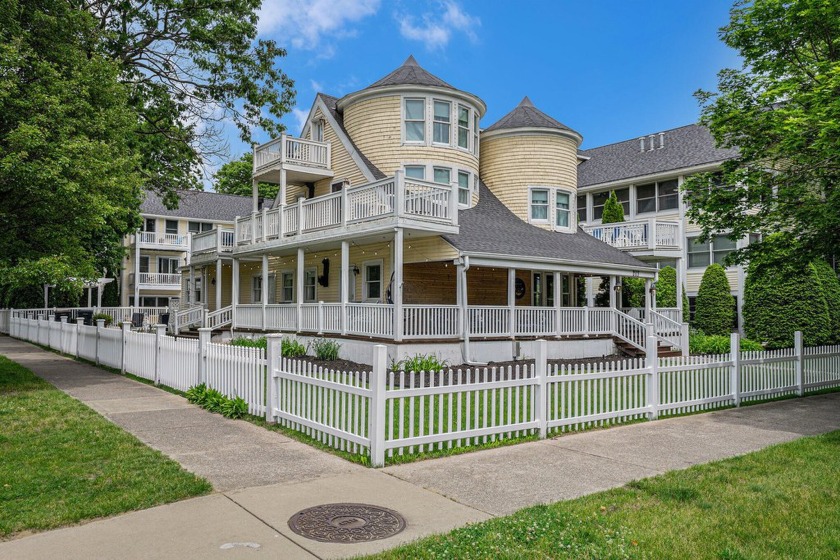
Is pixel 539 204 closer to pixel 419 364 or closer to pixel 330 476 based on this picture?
pixel 419 364

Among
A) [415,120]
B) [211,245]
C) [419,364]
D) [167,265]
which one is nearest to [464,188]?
→ [415,120]

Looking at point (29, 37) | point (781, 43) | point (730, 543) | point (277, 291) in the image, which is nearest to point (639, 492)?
point (730, 543)

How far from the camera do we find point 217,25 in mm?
20938

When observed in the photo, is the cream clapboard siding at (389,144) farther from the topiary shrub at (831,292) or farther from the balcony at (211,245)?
A: the topiary shrub at (831,292)

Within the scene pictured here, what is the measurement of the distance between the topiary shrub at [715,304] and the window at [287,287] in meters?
17.7

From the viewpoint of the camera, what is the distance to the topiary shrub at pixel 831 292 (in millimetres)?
23766

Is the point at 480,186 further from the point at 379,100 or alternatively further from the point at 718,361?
the point at 718,361

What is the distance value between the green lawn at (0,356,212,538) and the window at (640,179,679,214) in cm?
2777

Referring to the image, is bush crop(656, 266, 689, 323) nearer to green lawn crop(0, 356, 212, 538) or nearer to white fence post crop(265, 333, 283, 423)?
white fence post crop(265, 333, 283, 423)

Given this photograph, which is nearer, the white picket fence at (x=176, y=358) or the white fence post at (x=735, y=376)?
the white picket fence at (x=176, y=358)

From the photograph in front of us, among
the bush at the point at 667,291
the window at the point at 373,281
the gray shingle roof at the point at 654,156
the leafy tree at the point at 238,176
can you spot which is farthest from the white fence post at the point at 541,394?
the leafy tree at the point at 238,176

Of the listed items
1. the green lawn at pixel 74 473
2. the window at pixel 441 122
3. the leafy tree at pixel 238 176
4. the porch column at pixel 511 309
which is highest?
the leafy tree at pixel 238 176

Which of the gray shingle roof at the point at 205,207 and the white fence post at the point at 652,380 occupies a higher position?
the gray shingle roof at the point at 205,207

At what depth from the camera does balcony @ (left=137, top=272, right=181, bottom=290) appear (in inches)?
1839
